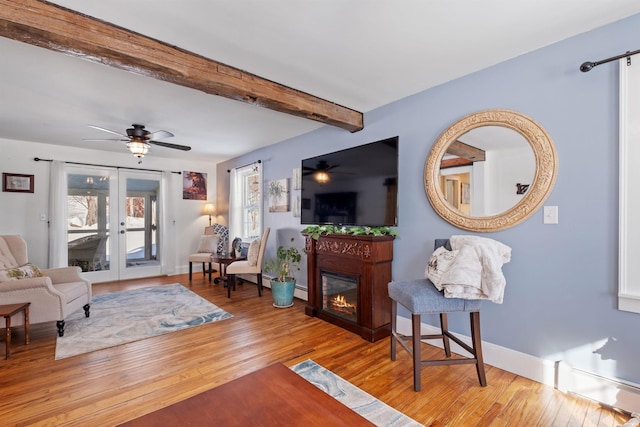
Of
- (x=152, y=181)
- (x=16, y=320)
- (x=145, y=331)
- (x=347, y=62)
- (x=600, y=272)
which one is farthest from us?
(x=152, y=181)

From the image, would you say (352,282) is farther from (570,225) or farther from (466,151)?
(570,225)

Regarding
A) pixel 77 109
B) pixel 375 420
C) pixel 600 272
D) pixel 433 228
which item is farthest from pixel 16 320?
pixel 600 272

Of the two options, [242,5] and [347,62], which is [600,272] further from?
[242,5]

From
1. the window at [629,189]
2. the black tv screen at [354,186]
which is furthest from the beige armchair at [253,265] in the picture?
the window at [629,189]

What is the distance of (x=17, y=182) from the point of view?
14.4 feet

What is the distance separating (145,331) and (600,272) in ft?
12.5

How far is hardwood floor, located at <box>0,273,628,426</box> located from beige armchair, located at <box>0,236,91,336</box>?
271 millimetres

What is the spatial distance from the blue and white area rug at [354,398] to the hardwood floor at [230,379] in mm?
Answer: 66

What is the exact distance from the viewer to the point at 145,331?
9.64ft

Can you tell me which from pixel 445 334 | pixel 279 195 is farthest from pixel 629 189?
pixel 279 195

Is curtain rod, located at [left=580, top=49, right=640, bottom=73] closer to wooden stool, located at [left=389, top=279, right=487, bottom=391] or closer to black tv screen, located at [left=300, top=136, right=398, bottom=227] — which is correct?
black tv screen, located at [left=300, top=136, right=398, bottom=227]

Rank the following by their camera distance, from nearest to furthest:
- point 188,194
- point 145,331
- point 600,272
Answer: point 600,272
point 145,331
point 188,194

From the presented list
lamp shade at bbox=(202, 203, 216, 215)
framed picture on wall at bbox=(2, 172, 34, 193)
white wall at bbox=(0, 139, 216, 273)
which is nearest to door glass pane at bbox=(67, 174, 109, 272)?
white wall at bbox=(0, 139, 216, 273)

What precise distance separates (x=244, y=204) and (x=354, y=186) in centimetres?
316
